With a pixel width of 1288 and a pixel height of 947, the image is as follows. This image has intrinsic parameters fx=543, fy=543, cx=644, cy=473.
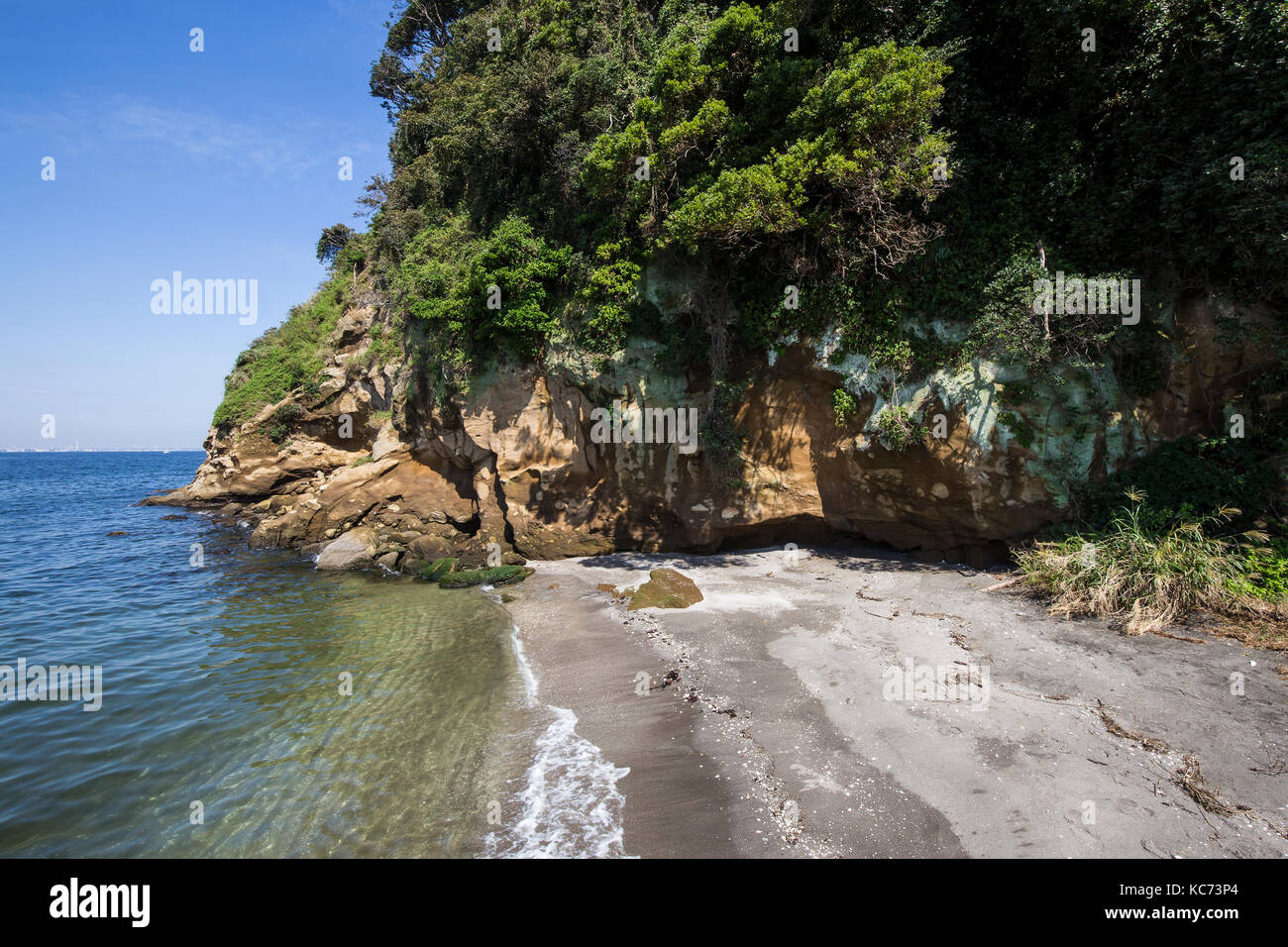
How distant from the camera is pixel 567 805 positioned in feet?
18.5

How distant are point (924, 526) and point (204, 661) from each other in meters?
14.4

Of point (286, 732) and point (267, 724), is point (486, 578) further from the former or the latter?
point (286, 732)

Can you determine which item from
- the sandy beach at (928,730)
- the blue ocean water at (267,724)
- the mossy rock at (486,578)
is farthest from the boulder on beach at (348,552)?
the sandy beach at (928,730)

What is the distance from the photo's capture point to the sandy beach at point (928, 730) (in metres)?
4.53

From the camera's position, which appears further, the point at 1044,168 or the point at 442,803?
the point at 1044,168

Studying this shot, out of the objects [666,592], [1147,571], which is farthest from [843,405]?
[1147,571]

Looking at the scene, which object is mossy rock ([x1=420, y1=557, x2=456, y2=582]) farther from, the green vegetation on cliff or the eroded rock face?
the green vegetation on cliff

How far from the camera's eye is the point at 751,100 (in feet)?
36.9

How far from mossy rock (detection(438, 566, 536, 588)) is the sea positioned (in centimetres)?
47

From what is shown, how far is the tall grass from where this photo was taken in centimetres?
749
